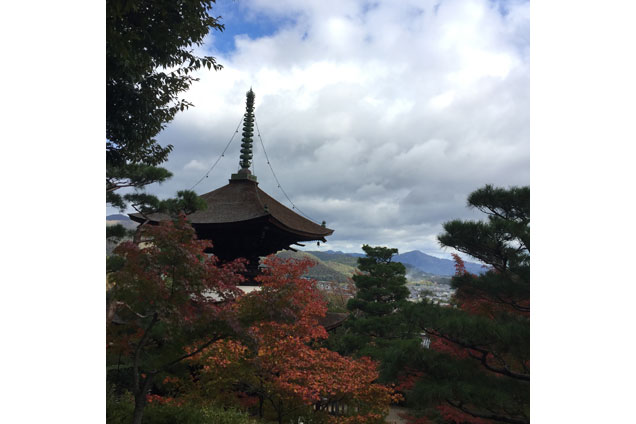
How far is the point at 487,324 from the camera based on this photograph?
203 centimetres

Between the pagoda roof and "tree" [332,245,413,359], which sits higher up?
the pagoda roof

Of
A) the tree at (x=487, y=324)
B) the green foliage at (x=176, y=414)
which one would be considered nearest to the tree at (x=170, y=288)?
the green foliage at (x=176, y=414)

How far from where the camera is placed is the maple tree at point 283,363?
3.44m

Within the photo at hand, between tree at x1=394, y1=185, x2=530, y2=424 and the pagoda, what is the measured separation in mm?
2716

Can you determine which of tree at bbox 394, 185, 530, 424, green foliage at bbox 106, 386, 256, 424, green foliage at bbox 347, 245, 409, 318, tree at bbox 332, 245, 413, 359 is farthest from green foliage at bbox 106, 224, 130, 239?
green foliage at bbox 347, 245, 409, 318

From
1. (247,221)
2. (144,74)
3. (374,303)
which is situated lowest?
(374,303)

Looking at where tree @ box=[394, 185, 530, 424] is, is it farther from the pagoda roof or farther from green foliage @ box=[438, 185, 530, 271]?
the pagoda roof

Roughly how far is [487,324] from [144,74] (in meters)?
3.33

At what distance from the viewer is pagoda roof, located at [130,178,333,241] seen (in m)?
4.75

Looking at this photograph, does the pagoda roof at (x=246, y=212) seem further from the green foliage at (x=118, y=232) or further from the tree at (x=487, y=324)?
the tree at (x=487, y=324)

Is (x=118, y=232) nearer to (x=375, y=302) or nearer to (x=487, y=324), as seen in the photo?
(x=487, y=324)

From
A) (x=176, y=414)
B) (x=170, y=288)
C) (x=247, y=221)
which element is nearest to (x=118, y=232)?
(x=170, y=288)
